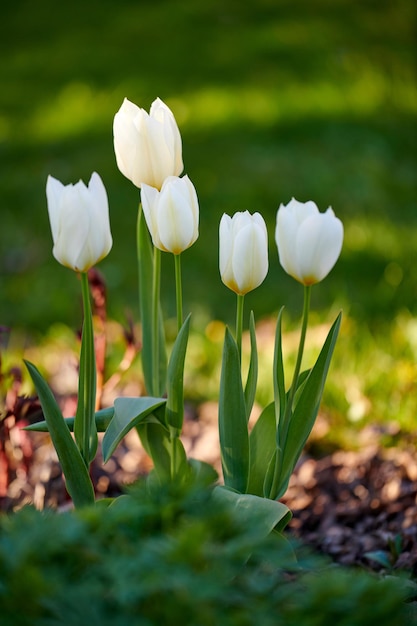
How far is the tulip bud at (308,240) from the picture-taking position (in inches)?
51.0

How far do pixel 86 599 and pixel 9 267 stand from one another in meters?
3.28

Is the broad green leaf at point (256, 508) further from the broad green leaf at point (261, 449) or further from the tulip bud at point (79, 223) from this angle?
the tulip bud at point (79, 223)

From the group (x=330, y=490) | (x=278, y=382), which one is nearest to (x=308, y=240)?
(x=278, y=382)

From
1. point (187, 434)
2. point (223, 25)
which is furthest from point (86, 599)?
point (223, 25)

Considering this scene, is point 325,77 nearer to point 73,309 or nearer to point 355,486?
point 73,309

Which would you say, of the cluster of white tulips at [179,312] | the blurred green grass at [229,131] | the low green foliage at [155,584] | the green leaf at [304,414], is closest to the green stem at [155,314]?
the cluster of white tulips at [179,312]

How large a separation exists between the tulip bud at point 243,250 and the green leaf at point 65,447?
1.26ft

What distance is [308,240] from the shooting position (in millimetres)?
1307

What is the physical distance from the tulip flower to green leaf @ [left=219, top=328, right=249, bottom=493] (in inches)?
13.6

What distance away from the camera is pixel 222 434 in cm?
147

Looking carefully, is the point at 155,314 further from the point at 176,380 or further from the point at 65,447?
the point at 65,447

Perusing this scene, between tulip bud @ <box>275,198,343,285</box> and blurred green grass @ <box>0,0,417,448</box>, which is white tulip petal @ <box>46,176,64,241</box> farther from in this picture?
blurred green grass @ <box>0,0,417,448</box>

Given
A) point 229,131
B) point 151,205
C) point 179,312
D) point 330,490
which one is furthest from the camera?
point 229,131

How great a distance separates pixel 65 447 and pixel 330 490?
1.02 meters
